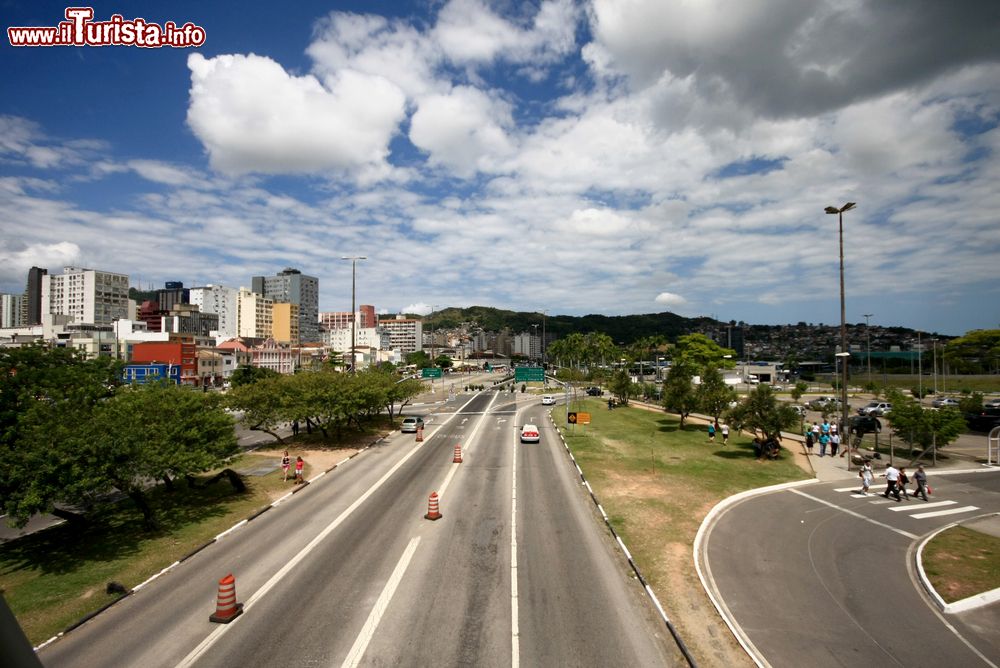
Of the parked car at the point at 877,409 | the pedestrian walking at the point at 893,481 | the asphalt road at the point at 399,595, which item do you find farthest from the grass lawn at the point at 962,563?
the parked car at the point at 877,409

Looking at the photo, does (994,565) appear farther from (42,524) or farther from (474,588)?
(42,524)

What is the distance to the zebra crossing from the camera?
22672mm

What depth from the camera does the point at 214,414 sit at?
84.3ft

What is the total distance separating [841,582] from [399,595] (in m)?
14.4

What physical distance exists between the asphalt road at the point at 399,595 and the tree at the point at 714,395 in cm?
1980

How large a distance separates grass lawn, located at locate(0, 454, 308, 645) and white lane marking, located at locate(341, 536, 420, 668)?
27.8ft

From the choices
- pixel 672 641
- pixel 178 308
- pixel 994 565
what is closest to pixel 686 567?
pixel 672 641

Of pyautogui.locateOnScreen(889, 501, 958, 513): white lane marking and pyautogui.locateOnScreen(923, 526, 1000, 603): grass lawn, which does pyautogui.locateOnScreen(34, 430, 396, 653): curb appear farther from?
pyautogui.locateOnScreen(889, 501, 958, 513): white lane marking

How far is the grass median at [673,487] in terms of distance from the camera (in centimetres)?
1425

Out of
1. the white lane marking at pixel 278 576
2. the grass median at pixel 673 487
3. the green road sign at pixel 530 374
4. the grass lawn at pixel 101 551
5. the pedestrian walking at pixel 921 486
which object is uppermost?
the green road sign at pixel 530 374

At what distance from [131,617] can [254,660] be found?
513 cm

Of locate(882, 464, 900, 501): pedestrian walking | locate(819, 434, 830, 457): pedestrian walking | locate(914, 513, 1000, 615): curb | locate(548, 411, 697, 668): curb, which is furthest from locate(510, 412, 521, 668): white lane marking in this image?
locate(819, 434, 830, 457): pedestrian walking

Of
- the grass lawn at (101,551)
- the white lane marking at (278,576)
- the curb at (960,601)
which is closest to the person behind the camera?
the white lane marking at (278,576)

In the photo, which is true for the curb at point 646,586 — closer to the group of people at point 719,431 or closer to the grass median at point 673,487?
the grass median at point 673,487
